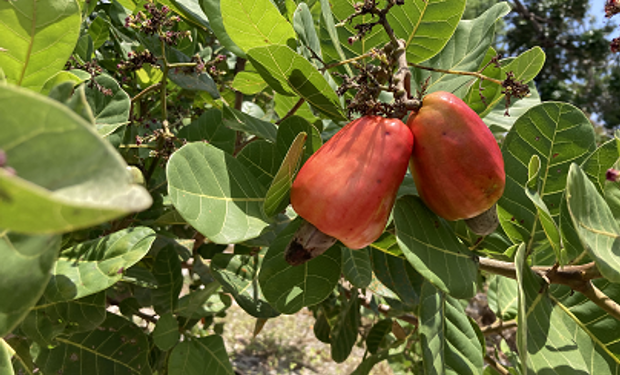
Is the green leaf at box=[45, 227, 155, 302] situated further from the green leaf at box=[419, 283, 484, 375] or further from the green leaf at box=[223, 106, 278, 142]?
the green leaf at box=[419, 283, 484, 375]

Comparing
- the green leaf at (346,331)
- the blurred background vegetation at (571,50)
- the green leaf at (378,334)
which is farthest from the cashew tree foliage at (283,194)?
the blurred background vegetation at (571,50)

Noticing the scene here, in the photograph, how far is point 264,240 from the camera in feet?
3.63

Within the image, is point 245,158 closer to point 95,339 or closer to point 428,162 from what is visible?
point 428,162

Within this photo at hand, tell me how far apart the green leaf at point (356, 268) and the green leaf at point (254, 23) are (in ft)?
1.68

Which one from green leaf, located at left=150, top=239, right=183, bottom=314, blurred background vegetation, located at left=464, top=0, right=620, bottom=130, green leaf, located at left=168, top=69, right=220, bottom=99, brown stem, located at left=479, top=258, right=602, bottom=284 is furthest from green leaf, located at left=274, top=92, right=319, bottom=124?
blurred background vegetation, located at left=464, top=0, right=620, bottom=130

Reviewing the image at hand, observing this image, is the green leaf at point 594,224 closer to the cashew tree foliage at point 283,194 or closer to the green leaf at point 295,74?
the cashew tree foliage at point 283,194

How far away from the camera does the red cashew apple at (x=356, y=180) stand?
2.19ft

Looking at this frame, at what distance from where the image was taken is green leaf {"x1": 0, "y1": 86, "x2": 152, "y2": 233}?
251 mm

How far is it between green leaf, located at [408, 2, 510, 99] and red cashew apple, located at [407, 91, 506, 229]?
35cm

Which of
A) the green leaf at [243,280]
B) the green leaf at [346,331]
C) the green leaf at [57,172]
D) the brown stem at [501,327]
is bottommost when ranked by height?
the green leaf at [346,331]

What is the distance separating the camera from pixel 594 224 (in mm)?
640

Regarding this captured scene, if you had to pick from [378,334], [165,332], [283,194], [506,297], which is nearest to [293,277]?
[283,194]

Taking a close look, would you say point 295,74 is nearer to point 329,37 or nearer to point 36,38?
point 329,37

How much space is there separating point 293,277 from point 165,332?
58cm
